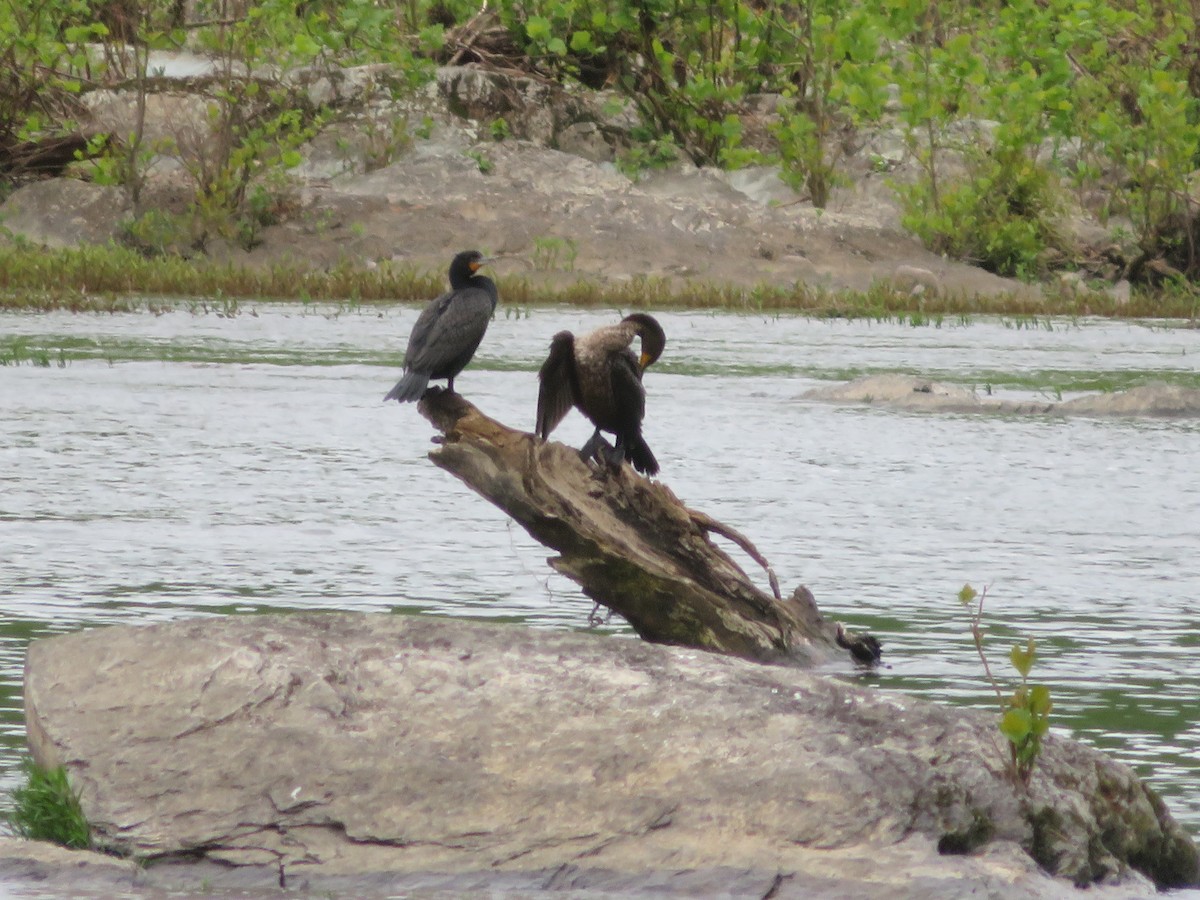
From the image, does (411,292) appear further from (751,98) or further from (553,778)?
(553,778)

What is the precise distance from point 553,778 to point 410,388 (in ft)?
11.4

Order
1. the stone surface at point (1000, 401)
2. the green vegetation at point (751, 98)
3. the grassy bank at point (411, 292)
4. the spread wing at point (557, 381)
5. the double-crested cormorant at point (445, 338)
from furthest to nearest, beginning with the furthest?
the green vegetation at point (751, 98) → the grassy bank at point (411, 292) → the stone surface at point (1000, 401) → the double-crested cormorant at point (445, 338) → the spread wing at point (557, 381)

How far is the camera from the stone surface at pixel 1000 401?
15094mm

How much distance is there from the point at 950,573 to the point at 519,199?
19.7 m

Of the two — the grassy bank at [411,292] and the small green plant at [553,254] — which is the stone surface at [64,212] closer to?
the grassy bank at [411,292]

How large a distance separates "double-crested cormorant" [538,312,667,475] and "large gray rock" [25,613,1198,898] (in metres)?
2.17

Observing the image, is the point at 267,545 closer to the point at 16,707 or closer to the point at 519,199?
the point at 16,707

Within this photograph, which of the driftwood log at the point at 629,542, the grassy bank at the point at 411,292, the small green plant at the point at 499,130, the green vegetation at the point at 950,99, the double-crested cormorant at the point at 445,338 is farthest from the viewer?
the small green plant at the point at 499,130

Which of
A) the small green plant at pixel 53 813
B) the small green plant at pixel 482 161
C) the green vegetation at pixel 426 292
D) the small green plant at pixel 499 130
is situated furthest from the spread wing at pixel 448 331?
the small green plant at pixel 499 130

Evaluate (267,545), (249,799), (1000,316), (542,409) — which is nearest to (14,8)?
(1000,316)

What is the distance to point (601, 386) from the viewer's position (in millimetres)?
7227

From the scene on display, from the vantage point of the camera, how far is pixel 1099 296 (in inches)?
1013

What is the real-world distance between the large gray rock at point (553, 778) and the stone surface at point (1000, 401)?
10.3m

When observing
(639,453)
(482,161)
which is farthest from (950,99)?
(639,453)
